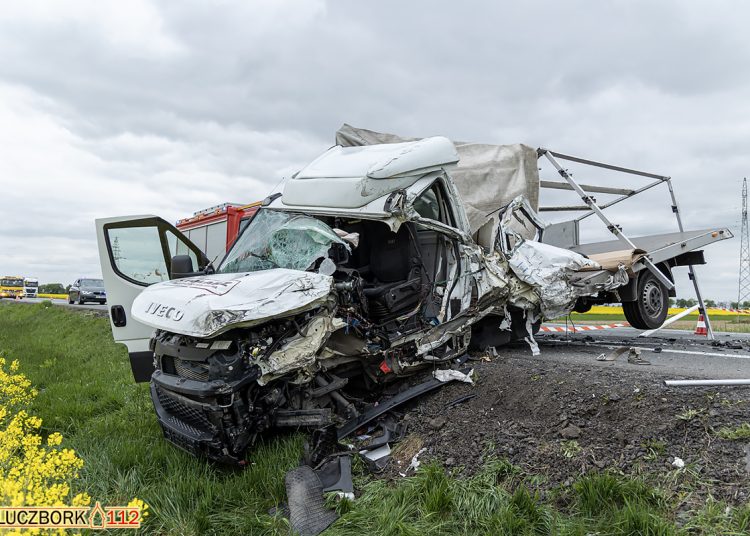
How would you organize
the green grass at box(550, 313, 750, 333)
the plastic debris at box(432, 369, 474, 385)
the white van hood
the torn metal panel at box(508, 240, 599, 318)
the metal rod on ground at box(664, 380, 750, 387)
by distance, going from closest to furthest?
the white van hood
the metal rod on ground at box(664, 380, 750, 387)
the plastic debris at box(432, 369, 474, 385)
the torn metal panel at box(508, 240, 599, 318)
the green grass at box(550, 313, 750, 333)

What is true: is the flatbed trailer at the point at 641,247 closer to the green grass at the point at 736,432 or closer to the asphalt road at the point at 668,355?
the asphalt road at the point at 668,355

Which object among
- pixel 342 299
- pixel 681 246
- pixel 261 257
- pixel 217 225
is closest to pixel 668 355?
pixel 681 246

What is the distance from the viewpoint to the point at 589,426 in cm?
363

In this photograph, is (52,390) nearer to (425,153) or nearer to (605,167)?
(425,153)

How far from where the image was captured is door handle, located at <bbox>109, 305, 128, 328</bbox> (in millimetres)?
5438

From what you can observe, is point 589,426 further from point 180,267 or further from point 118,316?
point 118,316

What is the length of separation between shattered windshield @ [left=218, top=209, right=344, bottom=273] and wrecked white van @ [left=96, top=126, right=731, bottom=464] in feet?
0.05

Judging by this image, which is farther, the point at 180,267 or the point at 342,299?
the point at 180,267

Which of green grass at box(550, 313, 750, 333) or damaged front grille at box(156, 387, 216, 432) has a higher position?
damaged front grille at box(156, 387, 216, 432)

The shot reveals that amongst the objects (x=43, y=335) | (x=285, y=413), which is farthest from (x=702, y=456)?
(x=43, y=335)

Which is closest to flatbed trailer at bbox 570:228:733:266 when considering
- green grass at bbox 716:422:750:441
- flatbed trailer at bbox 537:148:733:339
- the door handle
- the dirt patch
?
flatbed trailer at bbox 537:148:733:339

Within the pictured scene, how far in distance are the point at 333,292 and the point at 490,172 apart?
441 cm

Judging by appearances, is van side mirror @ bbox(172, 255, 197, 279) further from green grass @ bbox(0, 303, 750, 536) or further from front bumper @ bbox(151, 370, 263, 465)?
green grass @ bbox(0, 303, 750, 536)

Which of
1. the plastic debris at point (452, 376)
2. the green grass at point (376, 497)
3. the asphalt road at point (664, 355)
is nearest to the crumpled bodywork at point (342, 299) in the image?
the plastic debris at point (452, 376)
